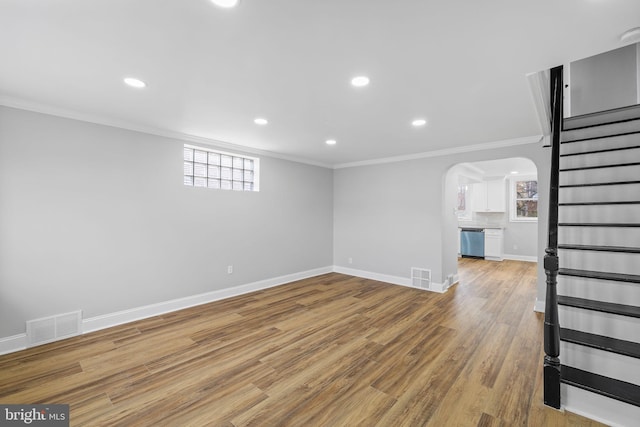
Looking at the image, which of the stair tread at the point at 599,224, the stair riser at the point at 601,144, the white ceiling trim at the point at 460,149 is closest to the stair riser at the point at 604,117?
the stair riser at the point at 601,144

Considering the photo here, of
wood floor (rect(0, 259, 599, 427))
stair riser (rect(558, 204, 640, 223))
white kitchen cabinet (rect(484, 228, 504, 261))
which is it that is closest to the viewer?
wood floor (rect(0, 259, 599, 427))

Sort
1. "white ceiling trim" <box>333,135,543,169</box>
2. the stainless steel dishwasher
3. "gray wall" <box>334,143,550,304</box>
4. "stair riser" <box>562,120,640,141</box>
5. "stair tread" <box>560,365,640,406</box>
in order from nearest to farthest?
"stair tread" <box>560,365,640,406</box>
"stair riser" <box>562,120,640,141</box>
"white ceiling trim" <box>333,135,543,169</box>
"gray wall" <box>334,143,550,304</box>
the stainless steel dishwasher

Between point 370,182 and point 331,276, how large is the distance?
7.33ft

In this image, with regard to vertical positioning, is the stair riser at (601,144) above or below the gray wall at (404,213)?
above

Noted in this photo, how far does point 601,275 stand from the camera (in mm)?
1955

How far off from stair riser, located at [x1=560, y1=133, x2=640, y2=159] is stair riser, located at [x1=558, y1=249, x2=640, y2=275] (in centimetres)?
122

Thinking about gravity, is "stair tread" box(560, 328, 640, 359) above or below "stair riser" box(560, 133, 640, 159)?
below

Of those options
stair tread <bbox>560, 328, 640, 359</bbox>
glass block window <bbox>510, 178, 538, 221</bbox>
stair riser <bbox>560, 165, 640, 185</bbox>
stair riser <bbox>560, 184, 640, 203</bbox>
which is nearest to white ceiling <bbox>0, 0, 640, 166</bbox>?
stair riser <bbox>560, 165, 640, 185</bbox>

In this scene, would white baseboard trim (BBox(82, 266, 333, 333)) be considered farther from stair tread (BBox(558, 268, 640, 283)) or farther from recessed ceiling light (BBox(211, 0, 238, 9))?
stair tread (BBox(558, 268, 640, 283))

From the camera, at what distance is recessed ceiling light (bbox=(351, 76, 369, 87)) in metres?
2.23

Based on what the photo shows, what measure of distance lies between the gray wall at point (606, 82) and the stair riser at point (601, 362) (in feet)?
10.9

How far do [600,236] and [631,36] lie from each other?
1432 millimetres

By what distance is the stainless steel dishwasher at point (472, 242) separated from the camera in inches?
313

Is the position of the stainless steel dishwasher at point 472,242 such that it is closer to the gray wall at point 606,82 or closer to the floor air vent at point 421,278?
the floor air vent at point 421,278
